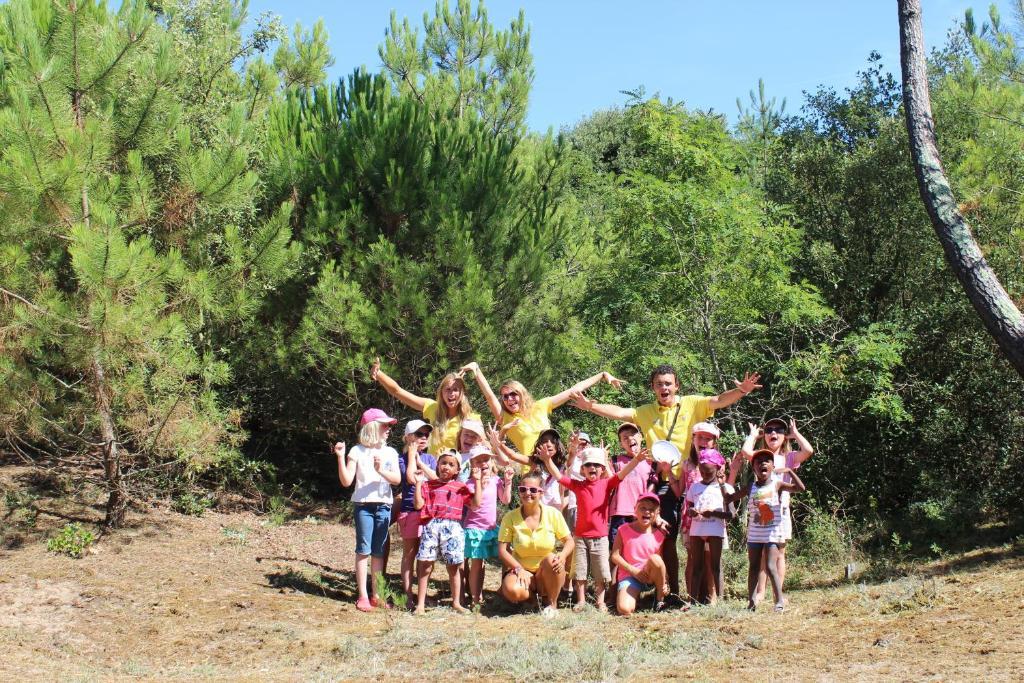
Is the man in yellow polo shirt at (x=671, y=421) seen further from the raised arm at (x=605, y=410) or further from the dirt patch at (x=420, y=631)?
the dirt patch at (x=420, y=631)

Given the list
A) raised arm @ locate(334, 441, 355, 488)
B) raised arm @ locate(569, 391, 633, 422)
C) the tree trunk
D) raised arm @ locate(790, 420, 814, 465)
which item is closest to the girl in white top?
raised arm @ locate(790, 420, 814, 465)

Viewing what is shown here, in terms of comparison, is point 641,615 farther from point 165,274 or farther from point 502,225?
point 502,225

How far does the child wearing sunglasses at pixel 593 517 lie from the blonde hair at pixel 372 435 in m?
1.35

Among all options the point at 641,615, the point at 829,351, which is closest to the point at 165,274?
the point at 641,615

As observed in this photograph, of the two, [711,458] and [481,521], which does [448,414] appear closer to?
[481,521]

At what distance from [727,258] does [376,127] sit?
4311mm

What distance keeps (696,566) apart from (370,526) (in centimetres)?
255

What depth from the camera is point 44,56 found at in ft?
26.1

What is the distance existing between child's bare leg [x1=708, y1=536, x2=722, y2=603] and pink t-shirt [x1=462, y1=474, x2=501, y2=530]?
5.46 feet

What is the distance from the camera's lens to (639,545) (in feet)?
23.3

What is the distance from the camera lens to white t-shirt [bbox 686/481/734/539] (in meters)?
6.92

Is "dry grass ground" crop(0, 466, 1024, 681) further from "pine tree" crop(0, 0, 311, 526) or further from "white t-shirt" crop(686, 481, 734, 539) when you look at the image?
"pine tree" crop(0, 0, 311, 526)

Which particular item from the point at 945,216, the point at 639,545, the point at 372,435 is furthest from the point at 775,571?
the point at 945,216

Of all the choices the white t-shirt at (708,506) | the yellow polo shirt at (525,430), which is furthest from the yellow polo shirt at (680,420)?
the yellow polo shirt at (525,430)
